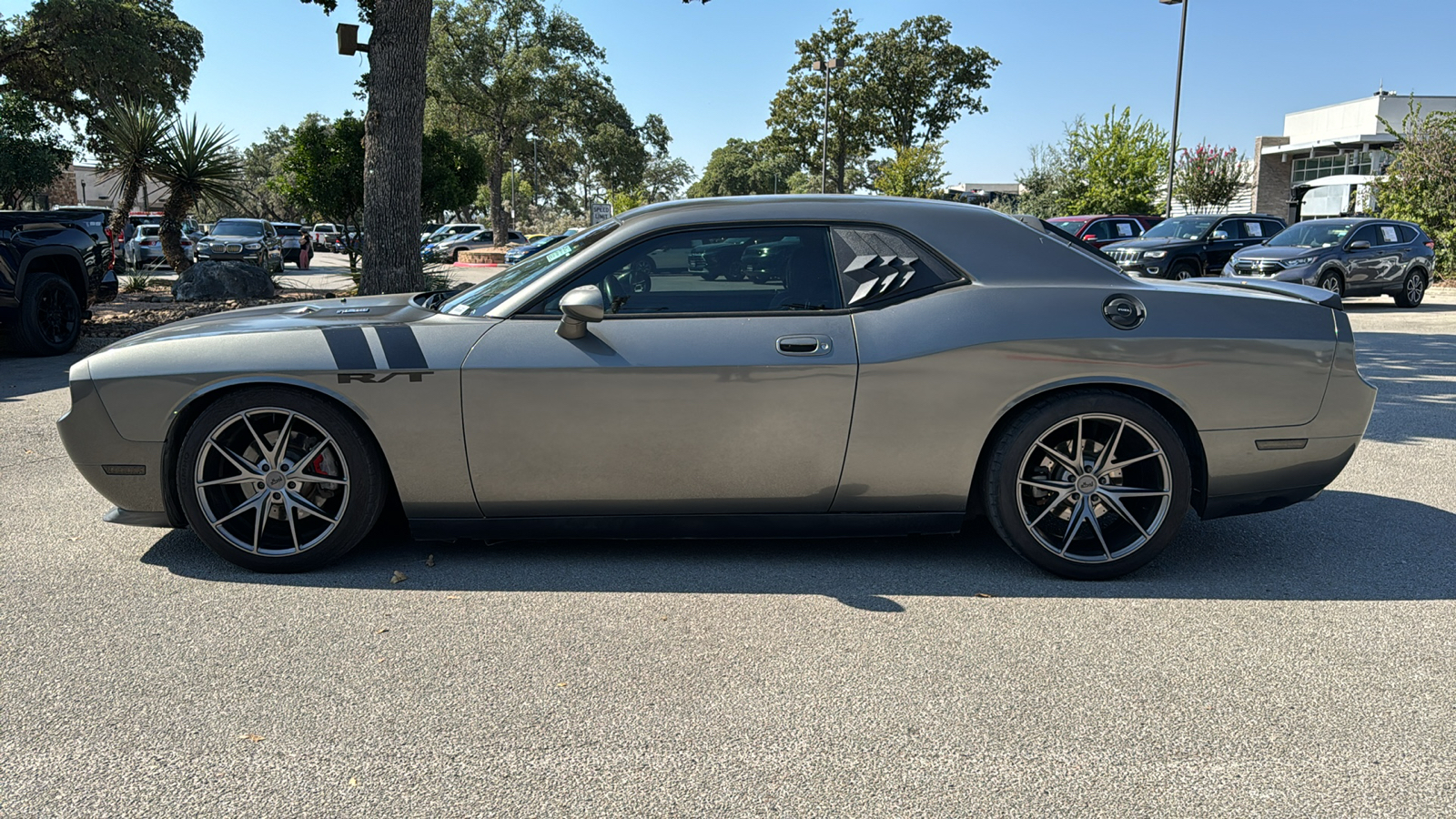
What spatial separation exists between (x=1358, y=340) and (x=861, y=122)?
152 feet

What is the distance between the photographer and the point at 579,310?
3820 millimetres

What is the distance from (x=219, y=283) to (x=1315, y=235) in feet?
61.2

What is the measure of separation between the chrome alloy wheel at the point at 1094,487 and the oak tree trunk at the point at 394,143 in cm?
884

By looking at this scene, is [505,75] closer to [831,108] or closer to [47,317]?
[831,108]

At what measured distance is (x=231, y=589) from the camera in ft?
12.9

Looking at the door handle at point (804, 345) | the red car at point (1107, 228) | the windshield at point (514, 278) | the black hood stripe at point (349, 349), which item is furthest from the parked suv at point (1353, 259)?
the black hood stripe at point (349, 349)

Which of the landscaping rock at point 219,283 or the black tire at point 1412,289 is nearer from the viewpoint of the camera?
the landscaping rock at point 219,283

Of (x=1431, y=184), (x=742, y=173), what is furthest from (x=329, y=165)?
(x=742, y=173)

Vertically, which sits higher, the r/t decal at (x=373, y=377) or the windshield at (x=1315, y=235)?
the windshield at (x=1315, y=235)

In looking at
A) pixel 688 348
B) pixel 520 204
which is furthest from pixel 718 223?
pixel 520 204

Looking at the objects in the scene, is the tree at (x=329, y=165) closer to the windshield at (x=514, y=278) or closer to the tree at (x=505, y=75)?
the windshield at (x=514, y=278)

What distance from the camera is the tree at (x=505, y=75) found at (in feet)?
164

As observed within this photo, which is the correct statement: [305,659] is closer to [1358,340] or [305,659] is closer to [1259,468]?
[1259,468]

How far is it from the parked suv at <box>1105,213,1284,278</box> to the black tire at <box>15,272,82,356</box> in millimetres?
16688
